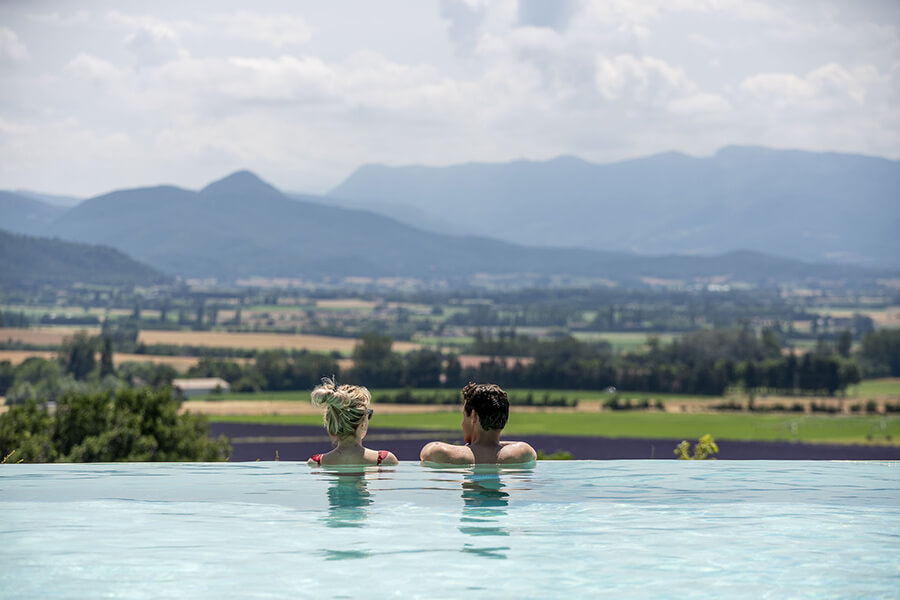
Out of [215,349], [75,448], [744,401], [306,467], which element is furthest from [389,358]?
[306,467]

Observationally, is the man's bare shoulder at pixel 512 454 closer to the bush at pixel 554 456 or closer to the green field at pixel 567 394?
the bush at pixel 554 456

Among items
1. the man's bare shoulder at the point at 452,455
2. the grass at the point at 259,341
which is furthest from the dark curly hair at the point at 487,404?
the grass at the point at 259,341

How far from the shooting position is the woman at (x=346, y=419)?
29.3ft

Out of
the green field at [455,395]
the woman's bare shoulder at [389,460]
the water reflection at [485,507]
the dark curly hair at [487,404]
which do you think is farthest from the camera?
the green field at [455,395]

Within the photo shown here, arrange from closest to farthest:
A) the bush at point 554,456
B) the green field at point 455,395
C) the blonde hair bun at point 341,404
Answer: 1. the blonde hair bun at point 341,404
2. the bush at point 554,456
3. the green field at point 455,395

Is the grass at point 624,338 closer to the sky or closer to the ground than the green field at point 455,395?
closer to the sky

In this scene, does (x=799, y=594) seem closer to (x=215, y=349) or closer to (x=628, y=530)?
(x=628, y=530)

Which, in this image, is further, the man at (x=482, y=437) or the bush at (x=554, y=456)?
the bush at (x=554, y=456)

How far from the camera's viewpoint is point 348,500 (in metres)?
8.92

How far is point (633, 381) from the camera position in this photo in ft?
397

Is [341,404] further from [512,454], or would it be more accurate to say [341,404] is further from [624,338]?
[624,338]

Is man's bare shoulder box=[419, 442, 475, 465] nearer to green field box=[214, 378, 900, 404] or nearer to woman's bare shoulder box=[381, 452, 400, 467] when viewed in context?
woman's bare shoulder box=[381, 452, 400, 467]

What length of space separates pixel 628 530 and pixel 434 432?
245 feet

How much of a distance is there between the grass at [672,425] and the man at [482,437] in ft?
242
